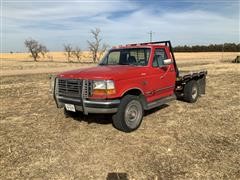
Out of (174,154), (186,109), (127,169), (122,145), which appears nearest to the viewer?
(127,169)

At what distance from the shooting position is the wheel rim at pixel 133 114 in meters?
6.11

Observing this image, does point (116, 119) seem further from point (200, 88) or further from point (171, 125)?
point (200, 88)

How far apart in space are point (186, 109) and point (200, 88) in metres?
1.70

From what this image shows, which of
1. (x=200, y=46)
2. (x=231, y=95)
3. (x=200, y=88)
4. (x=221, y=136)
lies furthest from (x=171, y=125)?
(x=200, y=46)

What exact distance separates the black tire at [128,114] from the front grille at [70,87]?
0.96m

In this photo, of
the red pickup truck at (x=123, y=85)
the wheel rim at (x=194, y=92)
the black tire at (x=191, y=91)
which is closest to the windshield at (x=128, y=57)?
the red pickup truck at (x=123, y=85)

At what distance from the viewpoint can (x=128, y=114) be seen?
6145 mm

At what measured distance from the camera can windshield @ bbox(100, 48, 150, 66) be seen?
23.2 ft

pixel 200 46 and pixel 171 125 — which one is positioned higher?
pixel 200 46

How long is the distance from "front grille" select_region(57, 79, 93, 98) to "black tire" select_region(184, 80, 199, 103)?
4266 millimetres

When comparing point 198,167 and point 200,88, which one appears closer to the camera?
point 198,167

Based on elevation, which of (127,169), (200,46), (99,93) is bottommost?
(127,169)

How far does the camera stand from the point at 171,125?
6750 millimetres

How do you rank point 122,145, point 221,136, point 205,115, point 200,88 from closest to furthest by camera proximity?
1. point 122,145
2. point 221,136
3. point 205,115
4. point 200,88
